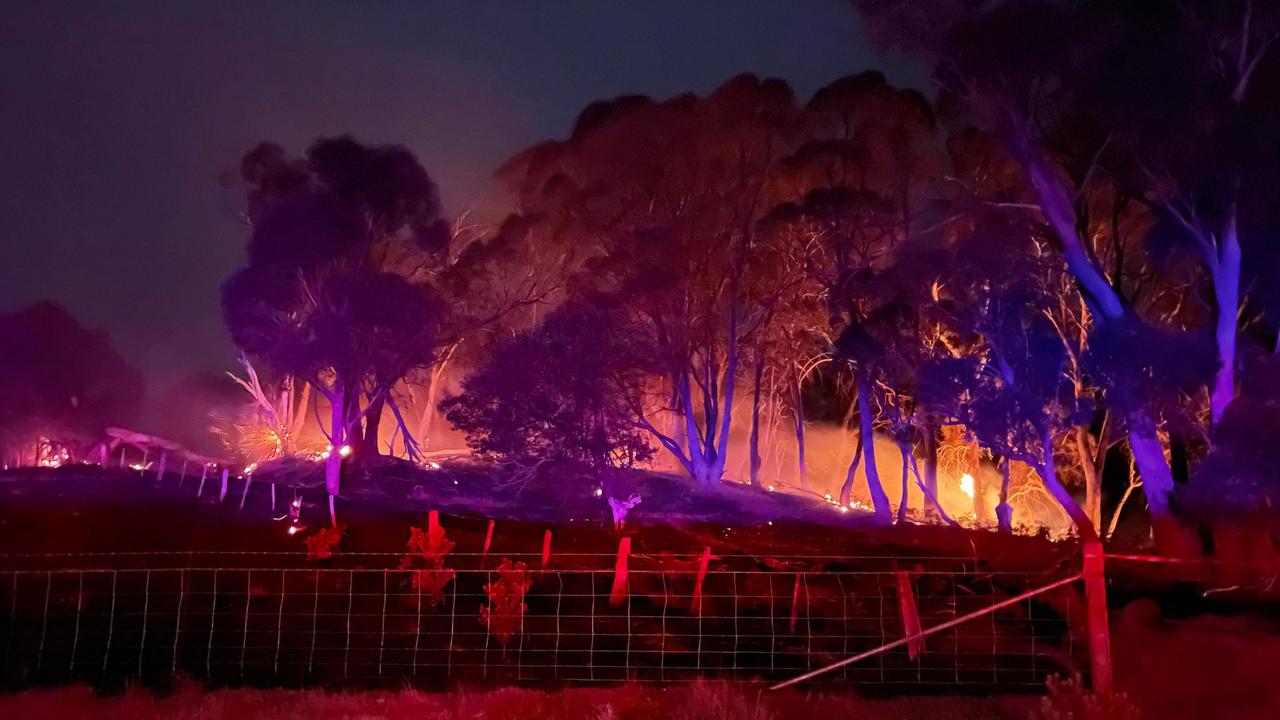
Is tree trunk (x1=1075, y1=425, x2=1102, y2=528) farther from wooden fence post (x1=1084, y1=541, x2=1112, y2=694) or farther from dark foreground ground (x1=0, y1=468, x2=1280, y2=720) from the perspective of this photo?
wooden fence post (x1=1084, y1=541, x2=1112, y2=694)

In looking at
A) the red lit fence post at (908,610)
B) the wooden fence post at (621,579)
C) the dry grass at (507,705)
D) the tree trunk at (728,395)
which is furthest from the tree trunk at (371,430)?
the red lit fence post at (908,610)

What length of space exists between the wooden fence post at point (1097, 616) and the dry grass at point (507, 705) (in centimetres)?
57

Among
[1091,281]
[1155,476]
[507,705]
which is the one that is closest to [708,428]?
[1091,281]

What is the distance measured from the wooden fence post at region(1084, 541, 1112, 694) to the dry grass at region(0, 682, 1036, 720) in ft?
1.88

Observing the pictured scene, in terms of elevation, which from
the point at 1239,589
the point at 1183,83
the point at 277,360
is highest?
the point at 1183,83

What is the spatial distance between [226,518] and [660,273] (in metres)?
14.9

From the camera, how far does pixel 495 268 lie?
3112cm

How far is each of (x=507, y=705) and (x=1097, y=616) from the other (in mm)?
4094

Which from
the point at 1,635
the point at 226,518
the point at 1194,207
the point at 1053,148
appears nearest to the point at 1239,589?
the point at 1194,207

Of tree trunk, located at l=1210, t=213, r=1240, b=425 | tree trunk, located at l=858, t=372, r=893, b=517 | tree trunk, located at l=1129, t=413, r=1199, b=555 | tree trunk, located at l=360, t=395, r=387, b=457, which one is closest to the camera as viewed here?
tree trunk, located at l=1129, t=413, r=1199, b=555

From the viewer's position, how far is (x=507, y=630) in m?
9.58

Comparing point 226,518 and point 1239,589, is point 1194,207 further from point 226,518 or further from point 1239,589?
point 226,518

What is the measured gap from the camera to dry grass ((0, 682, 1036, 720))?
6871 millimetres

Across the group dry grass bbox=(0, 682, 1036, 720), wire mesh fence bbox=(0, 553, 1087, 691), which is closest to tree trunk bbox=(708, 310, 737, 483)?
wire mesh fence bbox=(0, 553, 1087, 691)
